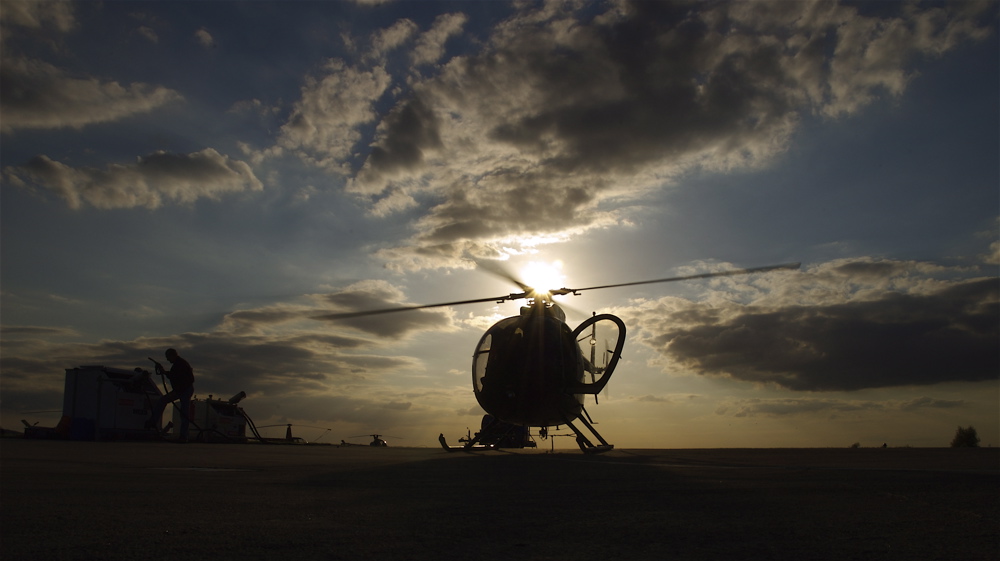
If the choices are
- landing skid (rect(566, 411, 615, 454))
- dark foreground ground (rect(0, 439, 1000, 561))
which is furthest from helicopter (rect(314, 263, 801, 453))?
dark foreground ground (rect(0, 439, 1000, 561))

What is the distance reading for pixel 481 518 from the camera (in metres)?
3.83

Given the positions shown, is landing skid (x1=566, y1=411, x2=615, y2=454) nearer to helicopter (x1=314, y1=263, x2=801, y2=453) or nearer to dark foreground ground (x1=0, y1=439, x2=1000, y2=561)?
helicopter (x1=314, y1=263, x2=801, y2=453)

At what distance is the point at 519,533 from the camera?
335 centimetres

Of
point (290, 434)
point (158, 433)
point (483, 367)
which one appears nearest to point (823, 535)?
point (483, 367)

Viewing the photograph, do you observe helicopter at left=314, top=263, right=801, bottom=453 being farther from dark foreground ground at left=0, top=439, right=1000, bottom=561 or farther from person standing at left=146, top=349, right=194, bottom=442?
dark foreground ground at left=0, top=439, right=1000, bottom=561

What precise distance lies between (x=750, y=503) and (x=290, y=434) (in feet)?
72.2

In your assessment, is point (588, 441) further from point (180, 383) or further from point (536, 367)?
point (180, 383)

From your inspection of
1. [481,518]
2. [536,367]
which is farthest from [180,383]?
[481,518]

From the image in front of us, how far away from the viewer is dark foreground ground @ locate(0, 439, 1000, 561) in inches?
114

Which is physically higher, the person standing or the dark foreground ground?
the person standing

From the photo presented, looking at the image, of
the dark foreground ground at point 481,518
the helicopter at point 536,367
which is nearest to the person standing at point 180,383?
the helicopter at point 536,367

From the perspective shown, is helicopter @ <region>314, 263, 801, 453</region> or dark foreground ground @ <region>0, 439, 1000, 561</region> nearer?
dark foreground ground @ <region>0, 439, 1000, 561</region>

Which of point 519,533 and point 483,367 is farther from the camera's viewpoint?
point 483,367

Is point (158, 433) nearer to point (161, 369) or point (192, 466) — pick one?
point (161, 369)
